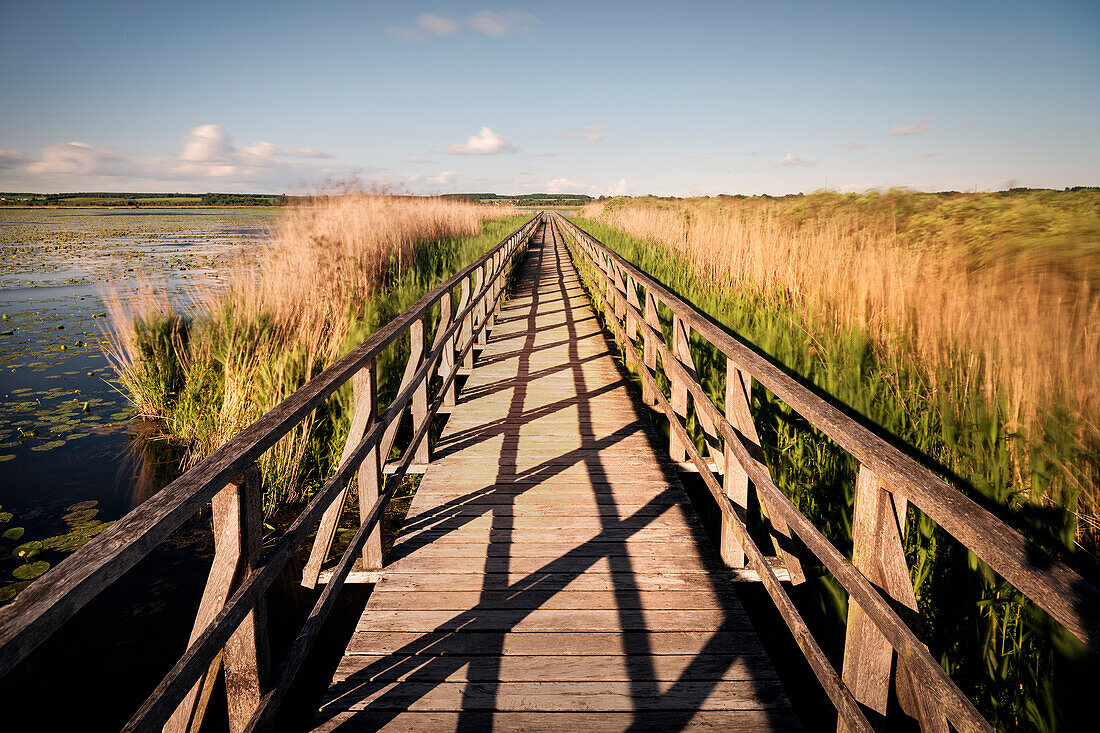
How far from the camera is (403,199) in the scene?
16969 millimetres

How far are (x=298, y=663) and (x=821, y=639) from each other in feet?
7.25

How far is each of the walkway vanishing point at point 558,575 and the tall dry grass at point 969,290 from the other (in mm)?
765

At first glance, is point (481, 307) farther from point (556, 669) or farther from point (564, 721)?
point (564, 721)

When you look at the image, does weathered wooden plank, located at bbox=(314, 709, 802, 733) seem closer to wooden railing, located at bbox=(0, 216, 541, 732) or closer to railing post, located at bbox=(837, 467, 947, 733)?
wooden railing, located at bbox=(0, 216, 541, 732)

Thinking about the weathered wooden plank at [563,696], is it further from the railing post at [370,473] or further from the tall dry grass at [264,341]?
the tall dry grass at [264,341]

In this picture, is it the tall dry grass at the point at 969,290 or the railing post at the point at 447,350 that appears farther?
the railing post at the point at 447,350

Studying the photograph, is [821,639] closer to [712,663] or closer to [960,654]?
[960,654]

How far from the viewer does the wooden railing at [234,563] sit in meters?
0.95

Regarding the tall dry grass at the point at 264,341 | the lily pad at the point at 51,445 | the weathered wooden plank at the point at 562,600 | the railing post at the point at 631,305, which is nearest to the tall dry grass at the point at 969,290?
the weathered wooden plank at the point at 562,600

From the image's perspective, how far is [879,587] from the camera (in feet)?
5.02

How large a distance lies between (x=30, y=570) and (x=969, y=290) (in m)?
6.49

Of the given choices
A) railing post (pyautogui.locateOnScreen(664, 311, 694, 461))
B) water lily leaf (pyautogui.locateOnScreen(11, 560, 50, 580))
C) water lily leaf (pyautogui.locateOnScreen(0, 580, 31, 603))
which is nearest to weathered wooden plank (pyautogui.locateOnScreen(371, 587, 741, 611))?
railing post (pyautogui.locateOnScreen(664, 311, 694, 461))

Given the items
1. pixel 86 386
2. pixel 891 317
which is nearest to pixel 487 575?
pixel 891 317

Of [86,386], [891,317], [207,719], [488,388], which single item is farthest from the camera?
[86,386]
